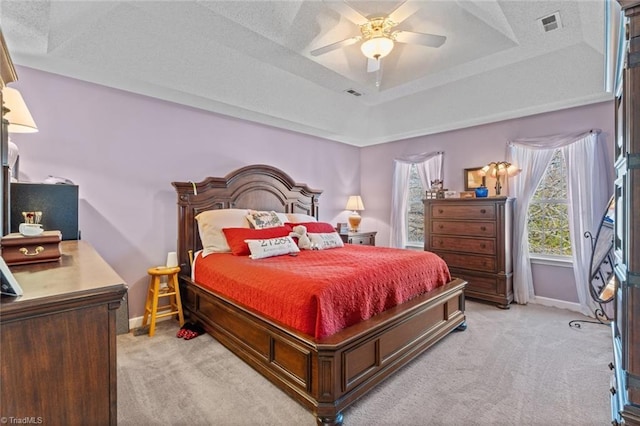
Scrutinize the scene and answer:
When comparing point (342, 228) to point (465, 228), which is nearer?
point (465, 228)

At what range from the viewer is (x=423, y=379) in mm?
2342

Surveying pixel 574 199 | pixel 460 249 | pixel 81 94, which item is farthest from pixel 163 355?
pixel 574 199

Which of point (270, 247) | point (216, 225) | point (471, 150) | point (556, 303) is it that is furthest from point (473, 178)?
point (216, 225)

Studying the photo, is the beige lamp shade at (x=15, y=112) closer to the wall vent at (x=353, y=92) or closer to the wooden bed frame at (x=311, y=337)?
the wooden bed frame at (x=311, y=337)

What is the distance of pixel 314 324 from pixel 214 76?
2876mm

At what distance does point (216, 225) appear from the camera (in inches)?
135

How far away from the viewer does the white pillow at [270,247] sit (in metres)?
3.04

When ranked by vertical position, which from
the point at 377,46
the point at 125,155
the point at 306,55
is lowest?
the point at 125,155

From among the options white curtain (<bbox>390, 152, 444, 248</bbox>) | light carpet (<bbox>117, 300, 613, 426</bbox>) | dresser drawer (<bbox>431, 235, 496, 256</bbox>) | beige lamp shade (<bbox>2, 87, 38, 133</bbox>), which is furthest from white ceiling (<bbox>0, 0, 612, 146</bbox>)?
light carpet (<bbox>117, 300, 613, 426</bbox>)

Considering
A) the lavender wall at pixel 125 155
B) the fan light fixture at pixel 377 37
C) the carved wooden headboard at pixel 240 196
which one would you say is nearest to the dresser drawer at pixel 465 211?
the carved wooden headboard at pixel 240 196

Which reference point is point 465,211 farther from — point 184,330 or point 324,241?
point 184,330

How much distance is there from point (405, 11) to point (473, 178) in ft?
9.24

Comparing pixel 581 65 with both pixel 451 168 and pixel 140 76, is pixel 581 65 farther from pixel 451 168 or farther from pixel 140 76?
pixel 140 76

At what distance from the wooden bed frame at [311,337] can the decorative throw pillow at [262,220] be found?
1.43 feet
